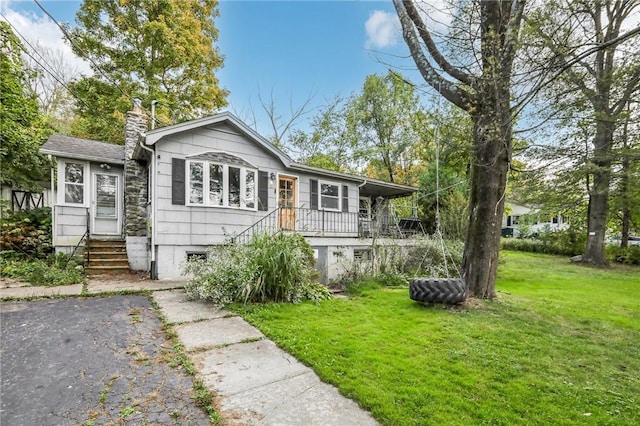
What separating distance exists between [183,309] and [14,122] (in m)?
10.2

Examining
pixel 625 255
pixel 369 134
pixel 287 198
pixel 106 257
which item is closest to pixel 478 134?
pixel 287 198

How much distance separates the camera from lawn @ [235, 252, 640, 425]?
2461 millimetres

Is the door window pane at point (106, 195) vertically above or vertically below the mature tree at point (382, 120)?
below

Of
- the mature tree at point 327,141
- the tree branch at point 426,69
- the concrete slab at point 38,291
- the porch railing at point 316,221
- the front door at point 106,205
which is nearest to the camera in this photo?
the concrete slab at point 38,291

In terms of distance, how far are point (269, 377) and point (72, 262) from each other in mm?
8126

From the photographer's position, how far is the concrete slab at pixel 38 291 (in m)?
5.82

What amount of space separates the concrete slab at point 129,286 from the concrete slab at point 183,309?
70 cm

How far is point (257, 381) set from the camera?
2.87 meters

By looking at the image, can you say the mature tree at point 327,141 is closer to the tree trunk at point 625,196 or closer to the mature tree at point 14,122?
the mature tree at point 14,122

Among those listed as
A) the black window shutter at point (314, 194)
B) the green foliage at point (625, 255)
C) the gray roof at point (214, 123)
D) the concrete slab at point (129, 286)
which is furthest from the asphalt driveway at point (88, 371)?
the green foliage at point (625, 255)

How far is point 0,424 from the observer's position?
2.23 m

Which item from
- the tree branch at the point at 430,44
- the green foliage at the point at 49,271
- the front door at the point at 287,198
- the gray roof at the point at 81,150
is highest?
the tree branch at the point at 430,44

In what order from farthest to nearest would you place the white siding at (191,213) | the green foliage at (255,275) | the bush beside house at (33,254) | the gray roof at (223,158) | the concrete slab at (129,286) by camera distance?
the gray roof at (223,158), the white siding at (191,213), the bush beside house at (33,254), the concrete slab at (129,286), the green foliage at (255,275)

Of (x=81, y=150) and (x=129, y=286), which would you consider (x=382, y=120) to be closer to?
(x=81, y=150)
